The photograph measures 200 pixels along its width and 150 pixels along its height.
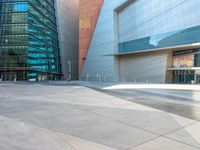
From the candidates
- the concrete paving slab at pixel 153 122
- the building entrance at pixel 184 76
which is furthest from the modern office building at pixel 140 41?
the concrete paving slab at pixel 153 122

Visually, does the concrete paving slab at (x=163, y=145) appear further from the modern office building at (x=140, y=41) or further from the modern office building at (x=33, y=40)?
the modern office building at (x=33, y=40)

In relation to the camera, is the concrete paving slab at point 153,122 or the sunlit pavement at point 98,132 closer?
the sunlit pavement at point 98,132

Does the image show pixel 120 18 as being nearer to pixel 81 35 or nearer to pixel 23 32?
pixel 81 35

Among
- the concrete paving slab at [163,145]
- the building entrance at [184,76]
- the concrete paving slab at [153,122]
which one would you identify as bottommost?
the concrete paving slab at [163,145]

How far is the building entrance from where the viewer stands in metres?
39.0

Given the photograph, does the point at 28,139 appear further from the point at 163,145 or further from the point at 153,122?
the point at 153,122

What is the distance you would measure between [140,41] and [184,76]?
12009 mm

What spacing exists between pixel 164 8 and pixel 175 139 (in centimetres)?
3993

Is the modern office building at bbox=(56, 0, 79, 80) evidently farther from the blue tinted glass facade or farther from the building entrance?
the building entrance

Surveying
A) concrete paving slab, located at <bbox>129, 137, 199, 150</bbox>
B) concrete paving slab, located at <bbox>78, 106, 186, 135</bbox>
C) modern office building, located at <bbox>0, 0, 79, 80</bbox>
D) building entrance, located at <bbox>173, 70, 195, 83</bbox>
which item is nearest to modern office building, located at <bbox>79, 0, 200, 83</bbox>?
building entrance, located at <bbox>173, 70, 195, 83</bbox>

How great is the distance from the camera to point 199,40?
34.7 metres

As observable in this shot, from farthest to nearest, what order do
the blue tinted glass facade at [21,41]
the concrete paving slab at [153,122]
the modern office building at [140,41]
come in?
the blue tinted glass facade at [21,41] < the modern office building at [140,41] < the concrete paving slab at [153,122]

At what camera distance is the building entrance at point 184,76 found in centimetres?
3900

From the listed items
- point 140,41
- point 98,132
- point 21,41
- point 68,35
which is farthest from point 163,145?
point 68,35
